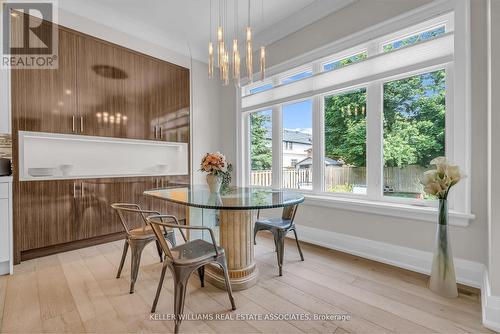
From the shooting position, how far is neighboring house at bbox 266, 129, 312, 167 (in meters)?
3.69

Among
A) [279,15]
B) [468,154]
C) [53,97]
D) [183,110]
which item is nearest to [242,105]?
[183,110]

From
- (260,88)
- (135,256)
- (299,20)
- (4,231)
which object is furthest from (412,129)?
(4,231)

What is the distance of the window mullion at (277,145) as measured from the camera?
13.2ft

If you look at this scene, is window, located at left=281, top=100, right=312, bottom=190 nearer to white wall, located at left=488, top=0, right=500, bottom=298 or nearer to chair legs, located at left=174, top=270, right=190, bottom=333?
white wall, located at left=488, top=0, right=500, bottom=298

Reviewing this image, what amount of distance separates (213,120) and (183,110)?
71 cm

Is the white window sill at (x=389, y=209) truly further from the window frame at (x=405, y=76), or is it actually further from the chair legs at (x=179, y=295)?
the chair legs at (x=179, y=295)

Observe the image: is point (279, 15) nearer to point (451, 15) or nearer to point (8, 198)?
point (451, 15)

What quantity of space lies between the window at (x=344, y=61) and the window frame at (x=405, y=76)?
0.04 metres

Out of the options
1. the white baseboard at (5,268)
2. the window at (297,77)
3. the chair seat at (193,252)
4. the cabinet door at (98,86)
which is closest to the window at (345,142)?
the window at (297,77)

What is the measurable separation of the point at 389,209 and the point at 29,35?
15.2 ft

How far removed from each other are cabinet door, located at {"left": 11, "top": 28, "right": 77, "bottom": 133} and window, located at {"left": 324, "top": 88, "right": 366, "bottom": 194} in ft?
11.3

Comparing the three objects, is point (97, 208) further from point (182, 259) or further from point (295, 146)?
point (295, 146)

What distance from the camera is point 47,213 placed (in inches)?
117

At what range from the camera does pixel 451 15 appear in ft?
7.66
